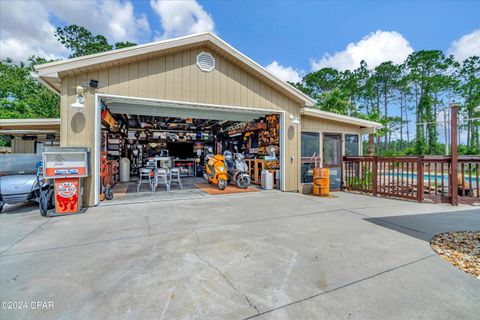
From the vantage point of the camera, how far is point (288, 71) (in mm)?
28359

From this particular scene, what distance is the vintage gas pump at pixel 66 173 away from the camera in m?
4.11

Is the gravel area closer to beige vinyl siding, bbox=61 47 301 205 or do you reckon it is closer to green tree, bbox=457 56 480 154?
beige vinyl siding, bbox=61 47 301 205

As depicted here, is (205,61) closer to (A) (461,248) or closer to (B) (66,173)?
(B) (66,173)

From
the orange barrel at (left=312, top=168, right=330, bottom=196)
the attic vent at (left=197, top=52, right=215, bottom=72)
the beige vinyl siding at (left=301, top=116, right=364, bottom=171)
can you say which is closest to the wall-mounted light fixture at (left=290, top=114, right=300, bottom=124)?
the beige vinyl siding at (left=301, top=116, right=364, bottom=171)

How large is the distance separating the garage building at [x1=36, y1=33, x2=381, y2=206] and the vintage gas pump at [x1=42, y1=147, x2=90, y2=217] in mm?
371

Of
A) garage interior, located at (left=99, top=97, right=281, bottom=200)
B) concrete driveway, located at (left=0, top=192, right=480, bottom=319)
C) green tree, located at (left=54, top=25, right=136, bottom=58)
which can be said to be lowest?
concrete driveway, located at (left=0, top=192, right=480, bottom=319)

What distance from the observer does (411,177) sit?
6.02 m

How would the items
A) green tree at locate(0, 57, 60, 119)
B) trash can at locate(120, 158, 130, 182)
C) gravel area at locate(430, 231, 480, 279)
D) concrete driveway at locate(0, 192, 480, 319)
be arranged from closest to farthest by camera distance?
concrete driveway at locate(0, 192, 480, 319) < gravel area at locate(430, 231, 480, 279) < trash can at locate(120, 158, 130, 182) < green tree at locate(0, 57, 60, 119)

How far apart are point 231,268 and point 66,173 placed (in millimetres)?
4041

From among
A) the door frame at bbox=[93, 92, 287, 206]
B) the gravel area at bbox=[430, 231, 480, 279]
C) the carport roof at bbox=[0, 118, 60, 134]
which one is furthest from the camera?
the carport roof at bbox=[0, 118, 60, 134]

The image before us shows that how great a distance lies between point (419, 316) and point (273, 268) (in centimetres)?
115

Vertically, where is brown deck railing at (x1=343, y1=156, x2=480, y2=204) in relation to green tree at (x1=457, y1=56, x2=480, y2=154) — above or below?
below

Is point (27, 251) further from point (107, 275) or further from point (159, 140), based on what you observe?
point (159, 140)

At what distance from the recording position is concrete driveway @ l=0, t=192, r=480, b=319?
158 centimetres
